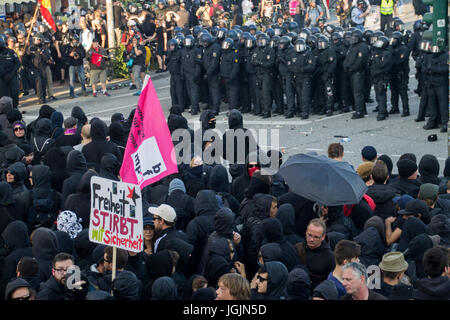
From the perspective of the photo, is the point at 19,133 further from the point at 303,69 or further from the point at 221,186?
the point at 303,69

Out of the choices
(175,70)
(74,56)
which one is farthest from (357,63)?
(74,56)

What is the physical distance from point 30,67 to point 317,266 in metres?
14.5

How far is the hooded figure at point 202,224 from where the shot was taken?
8266mm

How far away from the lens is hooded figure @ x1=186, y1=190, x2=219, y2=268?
27.1 feet

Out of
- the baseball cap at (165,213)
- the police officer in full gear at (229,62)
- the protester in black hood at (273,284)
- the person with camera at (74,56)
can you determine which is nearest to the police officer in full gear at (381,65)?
the police officer in full gear at (229,62)

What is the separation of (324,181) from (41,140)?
5.06 m

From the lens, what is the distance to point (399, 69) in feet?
55.2

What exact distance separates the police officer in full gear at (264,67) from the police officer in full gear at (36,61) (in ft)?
17.8

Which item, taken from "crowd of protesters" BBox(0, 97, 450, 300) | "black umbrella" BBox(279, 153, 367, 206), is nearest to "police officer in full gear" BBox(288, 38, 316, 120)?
"crowd of protesters" BBox(0, 97, 450, 300)

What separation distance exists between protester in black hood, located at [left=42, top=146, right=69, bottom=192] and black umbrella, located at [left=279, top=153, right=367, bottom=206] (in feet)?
10.1

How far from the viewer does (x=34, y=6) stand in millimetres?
24500

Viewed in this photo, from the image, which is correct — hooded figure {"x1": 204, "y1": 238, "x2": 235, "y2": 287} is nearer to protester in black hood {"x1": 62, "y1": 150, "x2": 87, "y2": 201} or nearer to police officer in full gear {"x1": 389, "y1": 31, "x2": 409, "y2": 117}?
protester in black hood {"x1": 62, "y1": 150, "x2": 87, "y2": 201}
